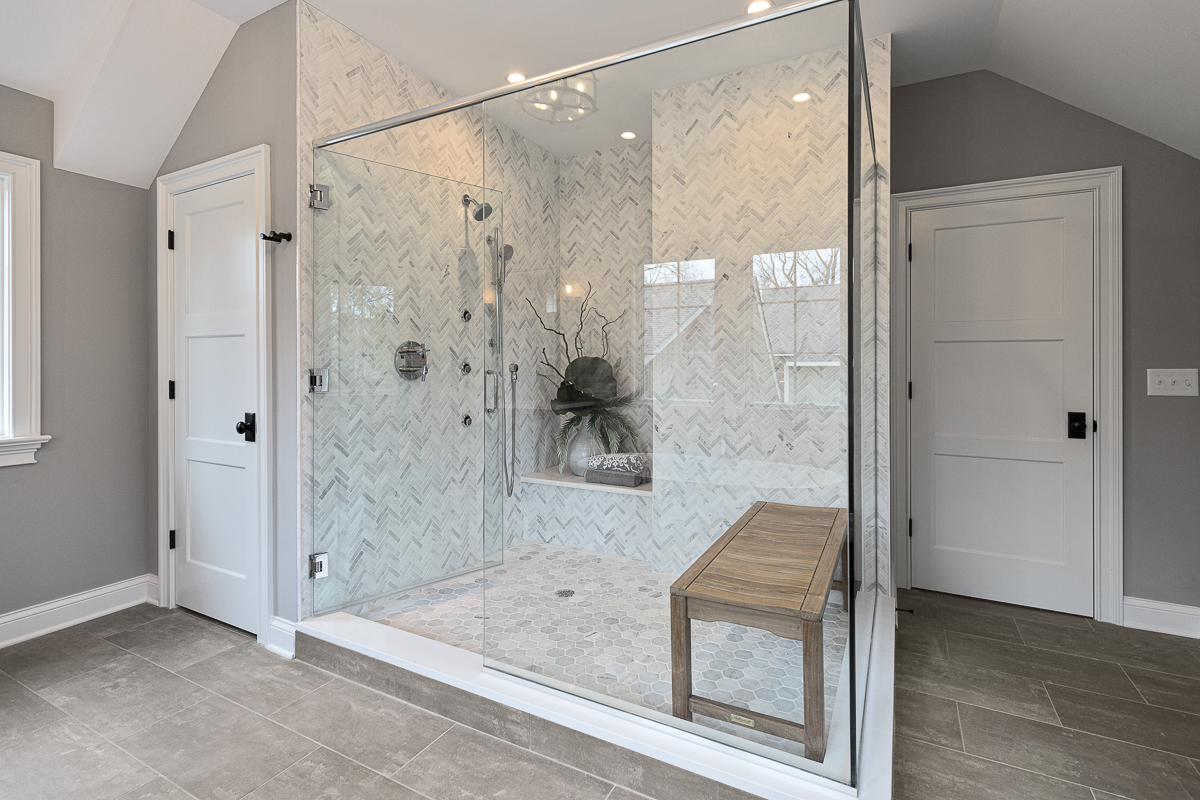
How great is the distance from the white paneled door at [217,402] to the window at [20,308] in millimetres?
508

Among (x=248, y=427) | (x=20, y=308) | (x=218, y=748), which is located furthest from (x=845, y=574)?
(x=20, y=308)

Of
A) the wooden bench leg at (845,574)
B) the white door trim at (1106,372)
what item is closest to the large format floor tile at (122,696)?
the wooden bench leg at (845,574)

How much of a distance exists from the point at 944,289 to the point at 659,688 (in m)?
2.52

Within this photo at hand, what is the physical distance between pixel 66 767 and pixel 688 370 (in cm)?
218

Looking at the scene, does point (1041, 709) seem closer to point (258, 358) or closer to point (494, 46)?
point (258, 358)

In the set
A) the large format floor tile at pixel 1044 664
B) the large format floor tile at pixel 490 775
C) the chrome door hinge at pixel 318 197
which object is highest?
the chrome door hinge at pixel 318 197

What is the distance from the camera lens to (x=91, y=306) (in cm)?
283

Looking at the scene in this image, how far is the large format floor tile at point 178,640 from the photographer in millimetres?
2422

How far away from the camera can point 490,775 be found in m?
1.70

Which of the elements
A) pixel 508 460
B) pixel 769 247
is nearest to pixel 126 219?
pixel 508 460

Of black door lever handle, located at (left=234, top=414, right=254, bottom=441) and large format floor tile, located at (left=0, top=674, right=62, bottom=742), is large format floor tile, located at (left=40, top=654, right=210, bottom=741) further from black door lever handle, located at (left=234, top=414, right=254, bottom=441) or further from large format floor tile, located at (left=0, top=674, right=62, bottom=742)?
black door lever handle, located at (left=234, top=414, right=254, bottom=441)

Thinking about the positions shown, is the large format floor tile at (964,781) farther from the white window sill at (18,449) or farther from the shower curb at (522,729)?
the white window sill at (18,449)

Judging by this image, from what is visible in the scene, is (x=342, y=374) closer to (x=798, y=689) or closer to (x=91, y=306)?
(x=91, y=306)

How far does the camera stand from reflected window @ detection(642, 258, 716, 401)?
1.59 meters
